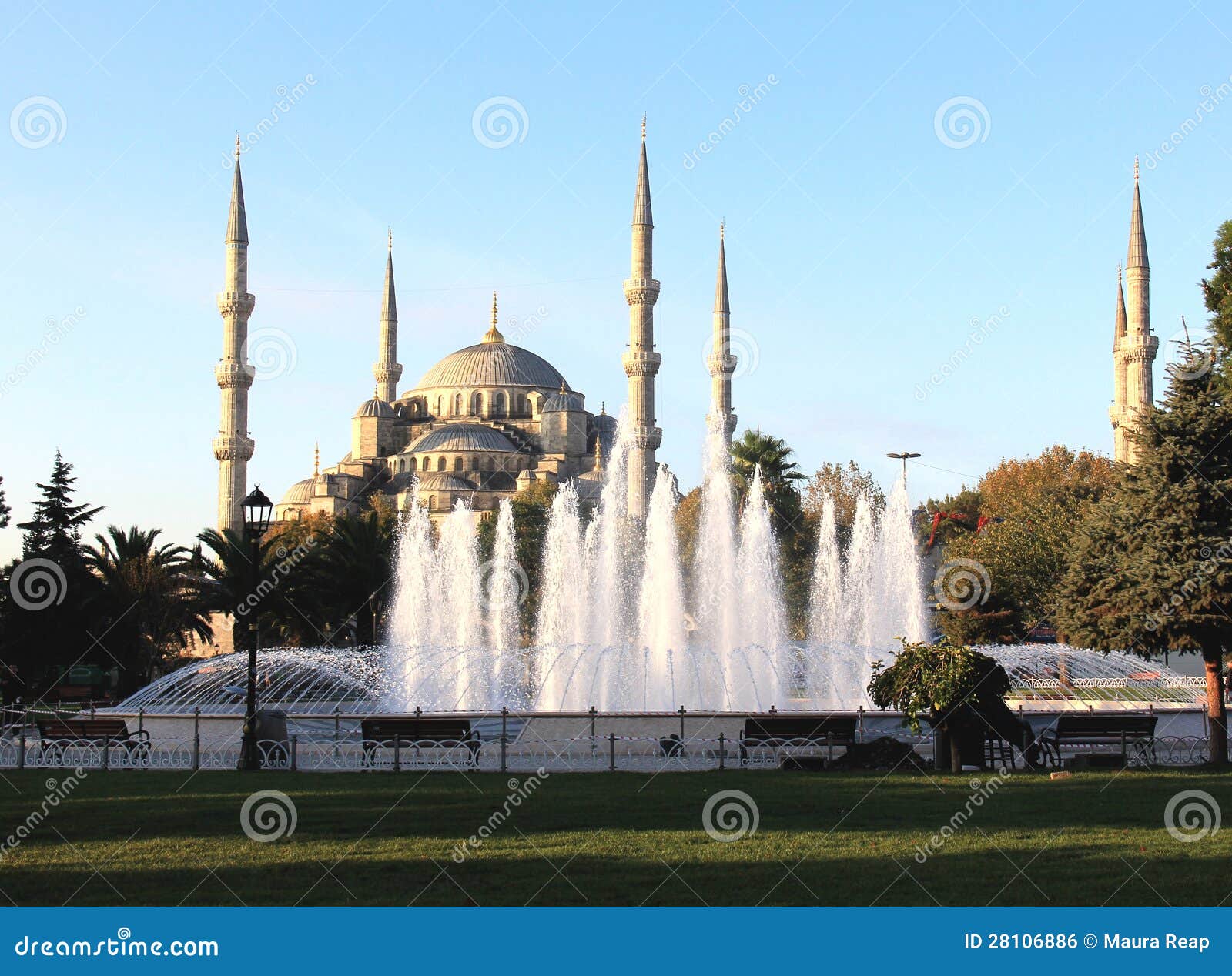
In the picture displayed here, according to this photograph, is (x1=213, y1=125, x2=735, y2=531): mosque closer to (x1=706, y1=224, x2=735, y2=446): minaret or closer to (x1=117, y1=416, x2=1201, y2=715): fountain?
(x1=706, y1=224, x2=735, y2=446): minaret

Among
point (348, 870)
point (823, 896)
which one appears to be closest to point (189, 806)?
point (348, 870)

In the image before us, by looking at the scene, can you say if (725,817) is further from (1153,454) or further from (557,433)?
(557,433)

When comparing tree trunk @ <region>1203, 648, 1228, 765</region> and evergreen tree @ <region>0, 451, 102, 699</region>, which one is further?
evergreen tree @ <region>0, 451, 102, 699</region>

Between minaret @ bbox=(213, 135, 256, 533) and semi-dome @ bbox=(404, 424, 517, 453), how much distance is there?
2086 centimetres

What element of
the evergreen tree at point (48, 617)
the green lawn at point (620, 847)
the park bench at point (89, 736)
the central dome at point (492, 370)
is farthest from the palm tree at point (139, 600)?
the central dome at point (492, 370)

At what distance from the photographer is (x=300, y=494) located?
73438 millimetres

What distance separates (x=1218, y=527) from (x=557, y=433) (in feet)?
197

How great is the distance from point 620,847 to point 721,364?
151ft

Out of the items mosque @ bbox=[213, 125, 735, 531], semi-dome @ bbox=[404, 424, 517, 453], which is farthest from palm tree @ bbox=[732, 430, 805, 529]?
semi-dome @ bbox=[404, 424, 517, 453]

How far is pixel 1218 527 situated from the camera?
554 inches

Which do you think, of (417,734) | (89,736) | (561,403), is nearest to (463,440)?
(561,403)

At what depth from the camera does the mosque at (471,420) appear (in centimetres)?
4938

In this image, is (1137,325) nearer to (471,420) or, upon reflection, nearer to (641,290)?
(641,290)

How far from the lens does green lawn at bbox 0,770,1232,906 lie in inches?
268
